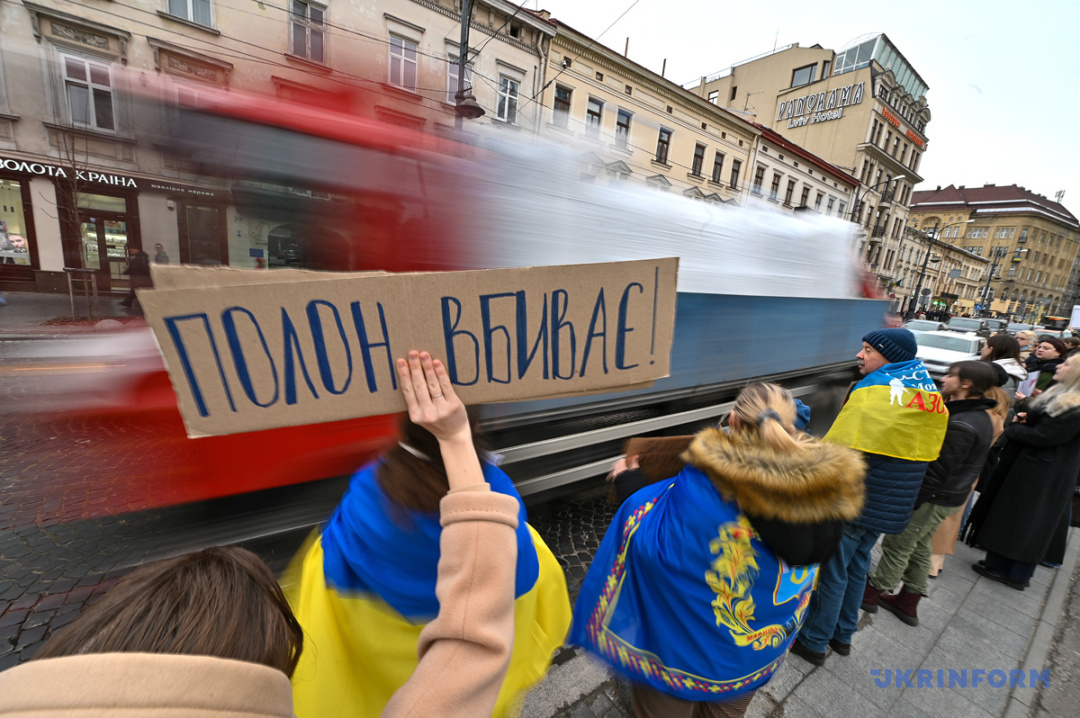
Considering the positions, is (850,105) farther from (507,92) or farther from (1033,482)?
(1033,482)

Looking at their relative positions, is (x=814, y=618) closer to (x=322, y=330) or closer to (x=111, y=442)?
(x=322, y=330)

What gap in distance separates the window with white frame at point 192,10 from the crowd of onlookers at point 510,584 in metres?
15.9

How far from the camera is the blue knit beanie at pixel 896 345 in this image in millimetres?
2373

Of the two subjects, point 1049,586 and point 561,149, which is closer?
point 561,149

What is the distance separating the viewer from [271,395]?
866mm

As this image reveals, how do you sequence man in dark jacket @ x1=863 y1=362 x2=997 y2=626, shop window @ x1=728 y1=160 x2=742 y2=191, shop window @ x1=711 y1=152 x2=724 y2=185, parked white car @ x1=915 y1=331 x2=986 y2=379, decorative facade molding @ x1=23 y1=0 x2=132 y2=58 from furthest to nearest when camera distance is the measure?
shop window @ x1=728 y1=160 x2=742 y2=191 → shop window @ x1=711 y1=152 x2=724 y2=185 → parked white car @ x1=915 y1=331 x2=986 y2=379 → decorative facade molding @ x1=23 y1=0 x2=132 y2=58 → man in dark jacket @ x1=863 y1=362 x2=997 y2=626

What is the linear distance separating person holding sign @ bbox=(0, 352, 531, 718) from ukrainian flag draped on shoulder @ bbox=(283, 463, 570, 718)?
0.16 m

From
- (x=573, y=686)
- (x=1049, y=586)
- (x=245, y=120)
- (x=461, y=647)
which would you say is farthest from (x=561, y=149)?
(x=1049, y=586)

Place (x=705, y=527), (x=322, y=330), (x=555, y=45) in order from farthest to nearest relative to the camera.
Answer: (x=555, y=45), (x=705, y=527), (x=322, y=330)

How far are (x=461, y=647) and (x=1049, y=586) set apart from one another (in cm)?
513

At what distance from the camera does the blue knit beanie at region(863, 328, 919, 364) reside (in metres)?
2.37

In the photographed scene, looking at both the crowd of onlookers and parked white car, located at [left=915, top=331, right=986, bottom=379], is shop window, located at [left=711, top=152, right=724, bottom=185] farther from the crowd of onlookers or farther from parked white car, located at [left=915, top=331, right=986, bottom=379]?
the crowd of onlookers

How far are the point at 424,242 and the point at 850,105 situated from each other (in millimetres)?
42331

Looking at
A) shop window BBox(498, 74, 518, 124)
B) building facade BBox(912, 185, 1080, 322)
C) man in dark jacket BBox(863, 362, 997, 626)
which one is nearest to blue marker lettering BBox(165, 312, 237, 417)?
man in dark jacket BBox(863, 362, 997, 626)
